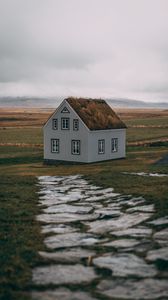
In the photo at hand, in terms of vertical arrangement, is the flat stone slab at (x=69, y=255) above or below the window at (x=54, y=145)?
below

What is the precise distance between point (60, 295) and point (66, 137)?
136 feet

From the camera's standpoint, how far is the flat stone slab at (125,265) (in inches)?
394

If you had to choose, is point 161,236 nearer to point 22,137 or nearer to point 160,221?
point 160,221

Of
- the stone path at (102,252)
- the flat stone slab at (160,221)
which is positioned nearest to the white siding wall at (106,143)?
the stone path at (102,252)

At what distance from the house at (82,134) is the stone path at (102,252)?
97.2ft

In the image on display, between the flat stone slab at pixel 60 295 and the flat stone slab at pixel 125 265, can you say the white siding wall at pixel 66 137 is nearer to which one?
the flat stone slab at pixel 125 265

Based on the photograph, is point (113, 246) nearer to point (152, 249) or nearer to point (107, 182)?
point (152, 249)

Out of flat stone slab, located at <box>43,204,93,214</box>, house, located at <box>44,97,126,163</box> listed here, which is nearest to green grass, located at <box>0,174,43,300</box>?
flat stone slab, located at <box>43,204,93,214</box>

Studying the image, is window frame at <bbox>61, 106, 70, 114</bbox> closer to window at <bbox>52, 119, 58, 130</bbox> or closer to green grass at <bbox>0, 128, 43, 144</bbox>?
window at <bbox>52, 119, 58, 130</bbox>

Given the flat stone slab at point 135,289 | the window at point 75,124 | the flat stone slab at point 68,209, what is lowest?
the flat stone slab at point 135,289

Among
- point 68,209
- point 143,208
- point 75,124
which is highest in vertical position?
point 75,124

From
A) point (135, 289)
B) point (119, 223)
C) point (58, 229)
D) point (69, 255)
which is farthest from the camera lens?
point (119, 223)

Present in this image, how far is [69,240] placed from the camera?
12828mm

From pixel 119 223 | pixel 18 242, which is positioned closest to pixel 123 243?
pixel 119 223
